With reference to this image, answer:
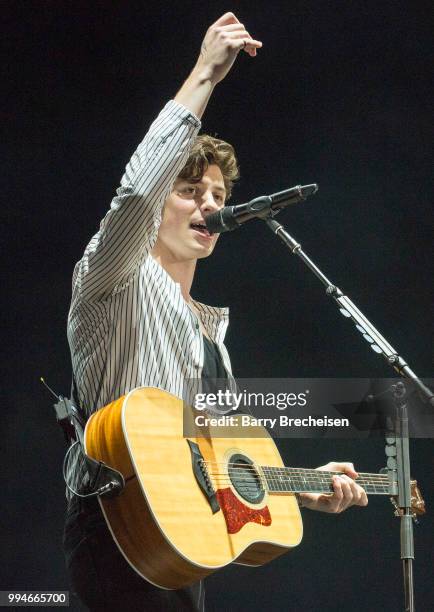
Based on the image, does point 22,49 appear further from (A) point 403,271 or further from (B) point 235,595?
(B) point 235,595

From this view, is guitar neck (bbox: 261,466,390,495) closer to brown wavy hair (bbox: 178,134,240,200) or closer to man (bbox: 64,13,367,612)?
man (bbox: 64,13,367,612)

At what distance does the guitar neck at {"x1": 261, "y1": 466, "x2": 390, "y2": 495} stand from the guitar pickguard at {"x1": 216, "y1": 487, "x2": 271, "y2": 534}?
0.36 ft

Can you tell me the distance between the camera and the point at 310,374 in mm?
3479

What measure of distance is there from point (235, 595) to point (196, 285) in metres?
1.24

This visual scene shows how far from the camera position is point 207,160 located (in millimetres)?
2361

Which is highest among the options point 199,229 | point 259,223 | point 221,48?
point 259,223

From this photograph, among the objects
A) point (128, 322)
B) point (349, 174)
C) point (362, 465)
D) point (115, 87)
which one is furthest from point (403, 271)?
point (128, 322)

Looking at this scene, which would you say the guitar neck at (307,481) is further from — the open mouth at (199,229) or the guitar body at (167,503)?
the open mouth at (199,229)

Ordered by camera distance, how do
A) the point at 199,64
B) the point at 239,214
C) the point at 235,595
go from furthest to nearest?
the point at 235,595
the point at 239,214
the point at 199,64

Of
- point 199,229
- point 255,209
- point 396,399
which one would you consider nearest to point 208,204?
point 199,229

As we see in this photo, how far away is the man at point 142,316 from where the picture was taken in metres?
1.68

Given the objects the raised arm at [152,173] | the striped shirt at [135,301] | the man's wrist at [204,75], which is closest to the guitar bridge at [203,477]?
the striped shirt at [135,301]

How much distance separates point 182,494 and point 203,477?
105 mm

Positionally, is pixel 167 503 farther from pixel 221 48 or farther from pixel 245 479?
pixel 221 48
